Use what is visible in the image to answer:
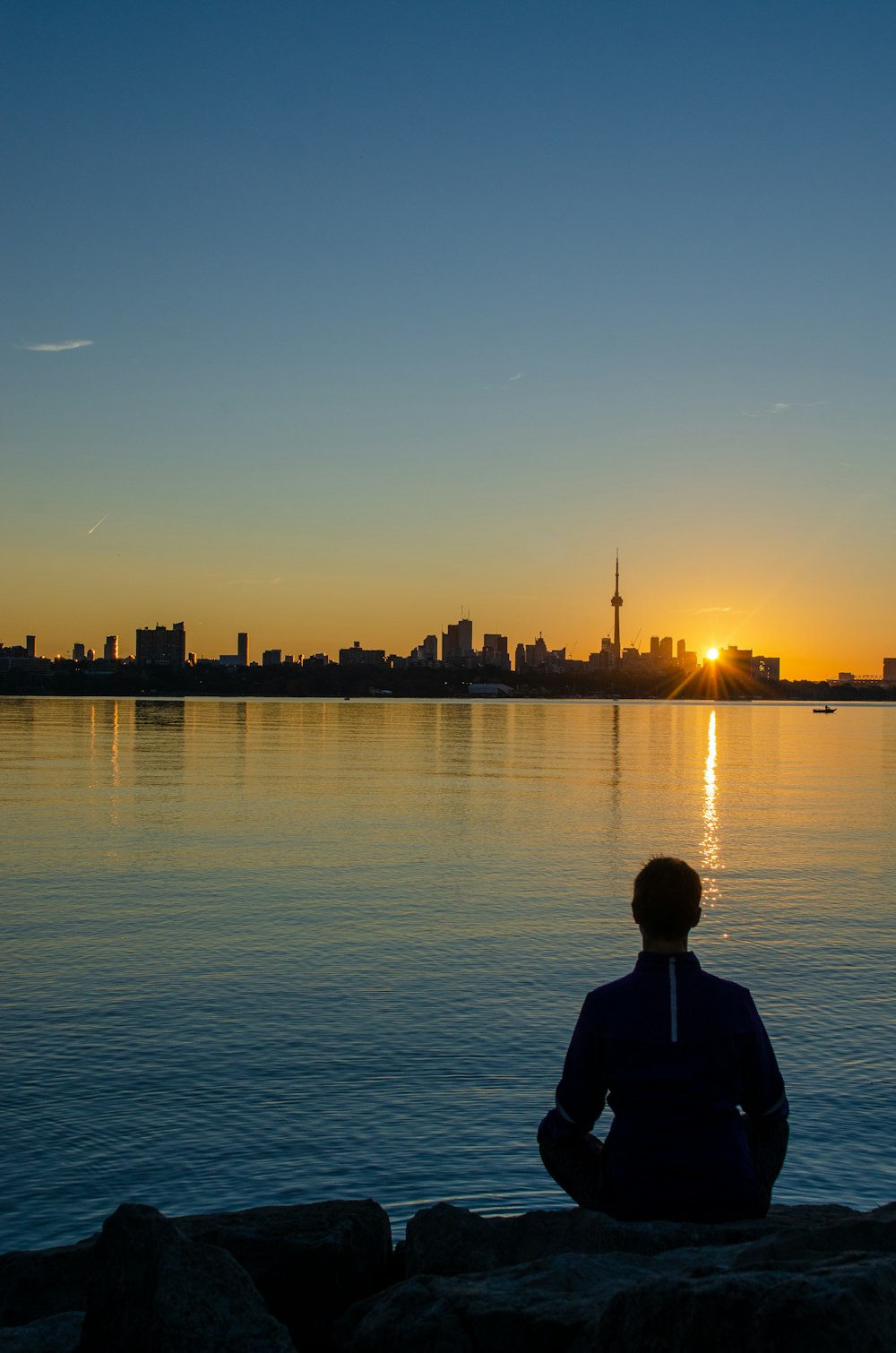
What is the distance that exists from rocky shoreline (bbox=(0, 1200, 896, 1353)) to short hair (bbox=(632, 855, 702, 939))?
1.22 m

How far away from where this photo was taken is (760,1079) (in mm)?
5105

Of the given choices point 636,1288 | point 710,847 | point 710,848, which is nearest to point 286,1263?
point 636,1288

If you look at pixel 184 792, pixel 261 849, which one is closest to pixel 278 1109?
pixel 261 849

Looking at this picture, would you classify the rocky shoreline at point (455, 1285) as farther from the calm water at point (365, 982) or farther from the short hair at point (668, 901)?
the calm water at point (365, 982)

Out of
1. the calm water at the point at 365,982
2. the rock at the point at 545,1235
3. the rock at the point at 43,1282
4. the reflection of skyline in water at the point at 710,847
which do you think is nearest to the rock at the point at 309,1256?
the rock at the point at 545,1235

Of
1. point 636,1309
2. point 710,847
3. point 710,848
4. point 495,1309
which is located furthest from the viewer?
point 710,847

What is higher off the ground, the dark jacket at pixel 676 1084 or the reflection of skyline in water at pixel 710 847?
the dark jacket at pixel 676 1084

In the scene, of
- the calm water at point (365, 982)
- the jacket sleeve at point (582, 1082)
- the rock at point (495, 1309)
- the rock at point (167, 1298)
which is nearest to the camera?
the rock at point (167, 1298)

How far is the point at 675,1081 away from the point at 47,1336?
8.62 feet

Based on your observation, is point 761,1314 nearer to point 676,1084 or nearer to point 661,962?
point 676,1084

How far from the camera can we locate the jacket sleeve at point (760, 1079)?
502 cm

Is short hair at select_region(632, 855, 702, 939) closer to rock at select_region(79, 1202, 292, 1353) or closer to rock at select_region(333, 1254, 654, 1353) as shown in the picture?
rock at select_region(333, 1254, 654, 1353)

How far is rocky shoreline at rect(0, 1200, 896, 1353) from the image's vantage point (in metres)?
3.88

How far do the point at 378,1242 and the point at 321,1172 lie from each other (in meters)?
2.20
